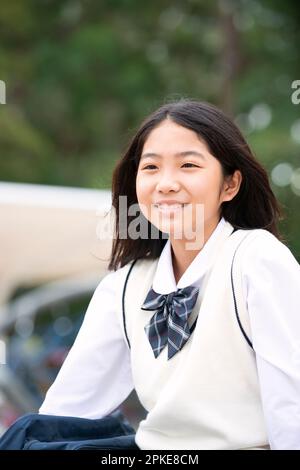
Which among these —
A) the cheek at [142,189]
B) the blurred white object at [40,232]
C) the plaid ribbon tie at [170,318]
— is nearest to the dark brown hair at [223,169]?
the cheek at [142,189]

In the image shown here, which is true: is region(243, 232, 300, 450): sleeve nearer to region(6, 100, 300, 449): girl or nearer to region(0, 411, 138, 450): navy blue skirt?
region(6, 100, 300, 449): girl

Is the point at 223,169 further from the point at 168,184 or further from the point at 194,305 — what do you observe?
the point at 194,305

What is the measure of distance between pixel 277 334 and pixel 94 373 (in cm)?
61

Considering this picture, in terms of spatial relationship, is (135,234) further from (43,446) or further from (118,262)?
(43,446)

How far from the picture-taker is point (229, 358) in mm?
2086

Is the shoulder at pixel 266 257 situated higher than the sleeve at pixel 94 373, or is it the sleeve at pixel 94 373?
the shoulder at pixel 266 257

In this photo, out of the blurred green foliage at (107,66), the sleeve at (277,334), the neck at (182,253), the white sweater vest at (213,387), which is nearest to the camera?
the sleeve at (277,334)

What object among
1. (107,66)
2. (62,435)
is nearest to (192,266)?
(62,435)

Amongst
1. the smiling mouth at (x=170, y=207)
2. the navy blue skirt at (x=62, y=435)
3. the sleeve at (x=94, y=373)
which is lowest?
the navy blue skirt at (x=62, y=435)

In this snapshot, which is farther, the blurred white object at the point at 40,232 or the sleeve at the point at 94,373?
the blurred white object at the point at 40,232

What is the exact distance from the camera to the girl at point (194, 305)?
6.69 feet

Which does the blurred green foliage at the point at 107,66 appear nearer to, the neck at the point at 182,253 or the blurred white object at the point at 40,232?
the blurred white object at the point at 40,232

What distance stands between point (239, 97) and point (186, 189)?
961 centimetres
